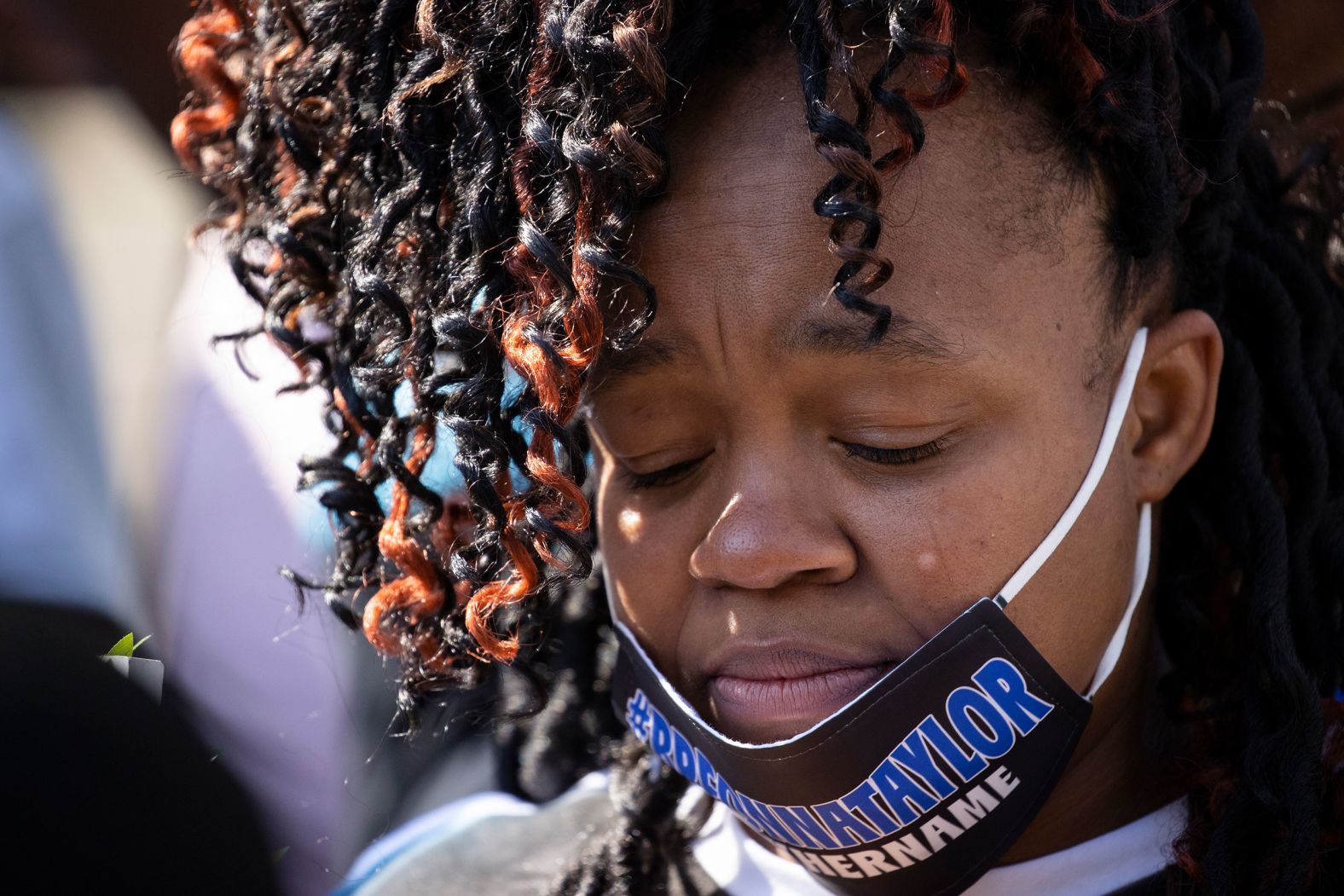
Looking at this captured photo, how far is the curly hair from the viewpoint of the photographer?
5.36 ft

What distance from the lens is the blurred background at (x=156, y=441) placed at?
306 cm

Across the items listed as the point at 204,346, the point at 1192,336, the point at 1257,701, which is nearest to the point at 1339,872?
the point at 1257,701

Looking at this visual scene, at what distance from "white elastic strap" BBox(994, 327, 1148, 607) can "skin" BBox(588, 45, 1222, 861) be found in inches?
0.5

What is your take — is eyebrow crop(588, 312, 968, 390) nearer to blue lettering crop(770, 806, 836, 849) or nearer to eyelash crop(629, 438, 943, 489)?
eyelash crop(629, 438, 943, 489)


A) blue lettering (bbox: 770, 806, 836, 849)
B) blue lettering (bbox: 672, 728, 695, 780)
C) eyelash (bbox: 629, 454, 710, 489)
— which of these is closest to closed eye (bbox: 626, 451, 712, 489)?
eyelash (bbox: 629, 454, 710, 489)

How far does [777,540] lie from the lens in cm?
167

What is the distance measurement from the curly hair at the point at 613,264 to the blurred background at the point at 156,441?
0.83 metres

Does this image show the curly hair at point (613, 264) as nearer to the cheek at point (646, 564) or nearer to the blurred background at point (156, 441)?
the cheek at point (646, 564)

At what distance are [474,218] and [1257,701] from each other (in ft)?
3.96

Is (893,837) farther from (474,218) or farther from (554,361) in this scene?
(474,218)

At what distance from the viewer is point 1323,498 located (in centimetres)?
198

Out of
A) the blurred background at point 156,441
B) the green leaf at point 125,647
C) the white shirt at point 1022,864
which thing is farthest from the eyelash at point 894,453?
the blurred background at point 156,441

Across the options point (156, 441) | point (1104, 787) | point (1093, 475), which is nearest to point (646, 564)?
point (1093, 475)

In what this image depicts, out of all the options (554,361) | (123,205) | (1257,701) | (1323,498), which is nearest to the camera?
(554,361)
